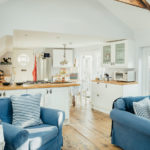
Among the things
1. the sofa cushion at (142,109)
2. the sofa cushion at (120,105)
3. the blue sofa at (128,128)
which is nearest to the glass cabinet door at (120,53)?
the blue sofa at (128,128)

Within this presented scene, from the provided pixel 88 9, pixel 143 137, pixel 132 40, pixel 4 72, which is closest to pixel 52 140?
pixel 143 137

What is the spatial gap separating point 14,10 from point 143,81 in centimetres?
370

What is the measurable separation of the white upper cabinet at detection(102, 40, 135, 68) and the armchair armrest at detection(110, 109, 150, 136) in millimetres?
2381

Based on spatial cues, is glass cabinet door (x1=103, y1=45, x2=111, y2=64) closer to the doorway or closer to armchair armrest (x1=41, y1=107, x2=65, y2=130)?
the doorway

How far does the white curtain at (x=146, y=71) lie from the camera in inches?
195

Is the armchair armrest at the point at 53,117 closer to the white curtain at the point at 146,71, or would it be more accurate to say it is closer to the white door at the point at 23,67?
the white curtain at the point at 146,71

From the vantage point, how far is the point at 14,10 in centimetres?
387

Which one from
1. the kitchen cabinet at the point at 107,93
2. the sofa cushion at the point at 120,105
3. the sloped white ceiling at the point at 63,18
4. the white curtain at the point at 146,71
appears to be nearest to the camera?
the sofa cushion at the point at 120,105

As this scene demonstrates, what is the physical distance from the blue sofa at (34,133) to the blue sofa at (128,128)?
3.00 feet

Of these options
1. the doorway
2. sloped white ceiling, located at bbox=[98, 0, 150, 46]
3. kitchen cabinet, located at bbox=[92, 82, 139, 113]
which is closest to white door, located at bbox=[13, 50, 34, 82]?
the doorway

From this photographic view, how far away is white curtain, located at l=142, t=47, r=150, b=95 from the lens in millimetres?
4947

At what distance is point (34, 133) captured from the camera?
241 cm

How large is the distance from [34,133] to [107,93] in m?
3.02

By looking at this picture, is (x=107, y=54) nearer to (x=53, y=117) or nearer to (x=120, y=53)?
(x=120, y=53)
